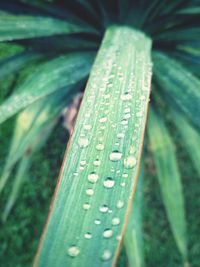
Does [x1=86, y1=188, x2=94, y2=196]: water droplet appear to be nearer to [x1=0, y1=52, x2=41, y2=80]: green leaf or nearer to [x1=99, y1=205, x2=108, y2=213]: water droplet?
[x1=99, y1=205, x2=108, y2=213]: water droplet

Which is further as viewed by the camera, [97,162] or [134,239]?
[134,239]

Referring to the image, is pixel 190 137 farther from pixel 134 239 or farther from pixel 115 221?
pixel 115 221

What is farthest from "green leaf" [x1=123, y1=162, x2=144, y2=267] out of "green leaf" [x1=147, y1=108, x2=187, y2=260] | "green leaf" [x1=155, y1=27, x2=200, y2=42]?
"green leaf" [x1=155, y1=27, x2=200, y2=42]

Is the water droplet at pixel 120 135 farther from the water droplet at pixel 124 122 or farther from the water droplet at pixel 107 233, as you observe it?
the water droplet at pixel 107 233

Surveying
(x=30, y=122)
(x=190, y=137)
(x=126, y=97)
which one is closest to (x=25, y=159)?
(x=30, y=122)

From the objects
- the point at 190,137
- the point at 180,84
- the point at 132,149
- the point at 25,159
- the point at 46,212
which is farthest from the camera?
the point at 46,212

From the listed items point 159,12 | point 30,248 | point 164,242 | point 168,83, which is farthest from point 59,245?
point 164,242

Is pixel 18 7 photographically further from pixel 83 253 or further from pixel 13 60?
pixel 83 253
